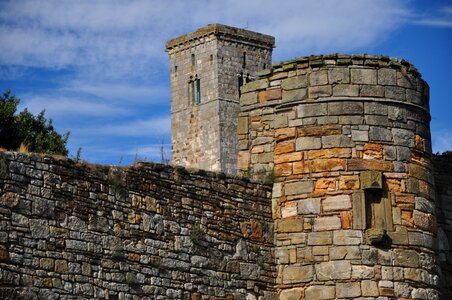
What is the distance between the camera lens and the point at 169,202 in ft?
52.6

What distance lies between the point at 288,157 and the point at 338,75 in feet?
4.19

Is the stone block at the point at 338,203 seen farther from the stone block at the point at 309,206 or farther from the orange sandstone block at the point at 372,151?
the orange sandstone block at the point at 372,151

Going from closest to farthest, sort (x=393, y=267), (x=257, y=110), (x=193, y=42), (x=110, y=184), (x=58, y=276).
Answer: (x=58, y=276)
(x=110, y=184)
(x=393, y=267)
(x=257, y=110)
(x=193, y=42)

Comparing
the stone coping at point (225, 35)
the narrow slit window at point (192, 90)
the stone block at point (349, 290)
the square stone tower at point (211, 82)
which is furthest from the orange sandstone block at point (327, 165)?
the narrow slit window at point (192, 90)

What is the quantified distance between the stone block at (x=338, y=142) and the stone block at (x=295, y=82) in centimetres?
86

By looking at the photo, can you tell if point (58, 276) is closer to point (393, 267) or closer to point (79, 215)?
point (79, 215)

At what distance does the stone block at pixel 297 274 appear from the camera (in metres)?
16.8

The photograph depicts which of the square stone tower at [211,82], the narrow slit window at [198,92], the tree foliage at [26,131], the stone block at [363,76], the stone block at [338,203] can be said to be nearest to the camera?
the stone block at [338,203]

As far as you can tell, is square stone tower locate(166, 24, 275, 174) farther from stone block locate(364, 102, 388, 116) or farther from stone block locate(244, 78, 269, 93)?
stone block locate(364, 102, 388, 116)

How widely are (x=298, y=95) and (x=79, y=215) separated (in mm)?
4055

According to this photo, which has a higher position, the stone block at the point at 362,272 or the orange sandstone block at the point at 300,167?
the orange sandstone block at the point at 300,167

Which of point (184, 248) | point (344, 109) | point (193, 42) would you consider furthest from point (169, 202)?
point (193, 42)

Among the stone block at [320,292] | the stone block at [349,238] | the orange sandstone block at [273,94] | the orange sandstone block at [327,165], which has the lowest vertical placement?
the stone block at [320,292]

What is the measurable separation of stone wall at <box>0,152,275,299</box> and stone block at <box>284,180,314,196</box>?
329mm
